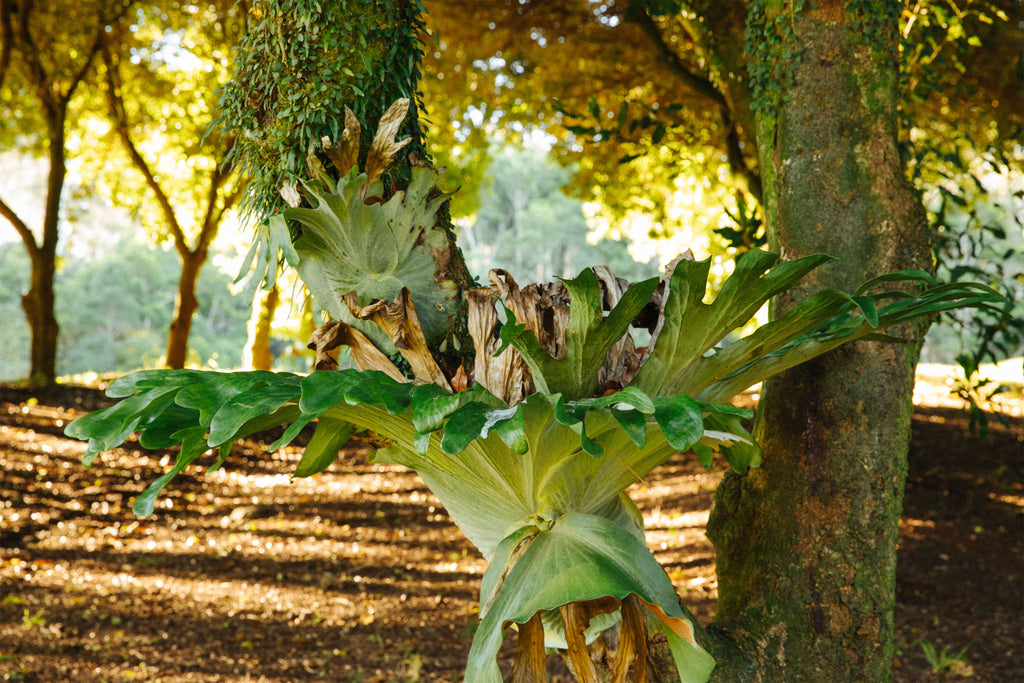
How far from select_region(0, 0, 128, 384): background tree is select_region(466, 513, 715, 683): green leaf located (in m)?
9.07

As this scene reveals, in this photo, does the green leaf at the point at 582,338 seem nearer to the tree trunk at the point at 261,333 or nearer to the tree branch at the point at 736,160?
the tree branch at the point at 736,160

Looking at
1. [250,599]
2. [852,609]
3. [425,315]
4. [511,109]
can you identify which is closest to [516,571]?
[425,315]

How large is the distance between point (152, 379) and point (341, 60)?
817mm

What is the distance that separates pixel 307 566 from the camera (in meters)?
5.57

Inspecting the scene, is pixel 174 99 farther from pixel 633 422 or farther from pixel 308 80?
pixel 633 422

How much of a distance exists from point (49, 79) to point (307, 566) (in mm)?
7255

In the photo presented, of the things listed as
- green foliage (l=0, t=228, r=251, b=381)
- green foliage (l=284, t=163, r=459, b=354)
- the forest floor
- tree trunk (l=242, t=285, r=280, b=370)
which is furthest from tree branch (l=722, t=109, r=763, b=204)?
green foliage (l=0, t=228, r=251, b=381)

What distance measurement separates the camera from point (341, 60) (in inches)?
66.1

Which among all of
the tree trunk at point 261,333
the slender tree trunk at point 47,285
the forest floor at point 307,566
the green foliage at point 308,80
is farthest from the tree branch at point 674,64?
the slender tree trunk at point 47,285

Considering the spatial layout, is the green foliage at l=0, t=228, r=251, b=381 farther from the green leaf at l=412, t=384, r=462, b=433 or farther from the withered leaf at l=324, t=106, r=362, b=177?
the green leaf at l=412, t=384, r=462, b=433

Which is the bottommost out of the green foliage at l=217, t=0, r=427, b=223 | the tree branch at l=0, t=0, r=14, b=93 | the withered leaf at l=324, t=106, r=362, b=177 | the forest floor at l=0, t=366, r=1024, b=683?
the forest floor at l=0, t=366, r=1024, b=683

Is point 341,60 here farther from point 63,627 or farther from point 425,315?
Result: point 63,627

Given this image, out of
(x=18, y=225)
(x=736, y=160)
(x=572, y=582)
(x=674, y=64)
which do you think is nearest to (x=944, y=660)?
(x=572, y=582)

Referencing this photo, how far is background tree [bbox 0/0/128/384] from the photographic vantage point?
8750mm
